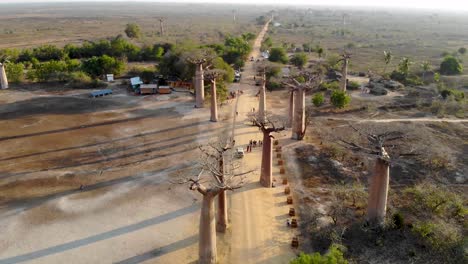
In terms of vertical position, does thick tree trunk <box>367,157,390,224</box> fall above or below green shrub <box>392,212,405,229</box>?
above

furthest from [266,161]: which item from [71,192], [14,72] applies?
[14,72]

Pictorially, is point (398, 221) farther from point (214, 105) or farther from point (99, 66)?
point (99, 66)

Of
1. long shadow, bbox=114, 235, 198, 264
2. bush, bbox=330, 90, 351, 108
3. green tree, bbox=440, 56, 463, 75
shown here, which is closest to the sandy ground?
long shadow, bbox=114, 235, 198, 264

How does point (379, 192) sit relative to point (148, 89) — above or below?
below

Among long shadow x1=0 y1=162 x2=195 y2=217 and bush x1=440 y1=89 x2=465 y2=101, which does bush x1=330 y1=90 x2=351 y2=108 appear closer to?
bush x1=440 y1=89 x2=465 y2=101

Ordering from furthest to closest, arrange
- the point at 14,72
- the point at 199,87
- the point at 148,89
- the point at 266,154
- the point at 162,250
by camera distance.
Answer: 1. the point at 14,72
2. the point at 148,89
3. the point at 199,87
4. the point at 266,154
5. the point at 162,250

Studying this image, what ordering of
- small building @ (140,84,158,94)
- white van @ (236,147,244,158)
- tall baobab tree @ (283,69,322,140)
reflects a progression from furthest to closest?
1. small building @ (140,84,158,94)
2. tall baobab tree @ (283,69,322,140)
3. white van @ (236,147,244,158)

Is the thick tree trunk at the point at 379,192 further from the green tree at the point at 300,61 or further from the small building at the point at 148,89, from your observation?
the green tree at the point at 300,61
